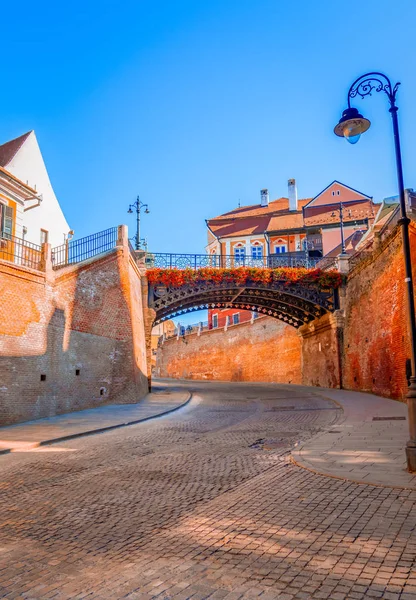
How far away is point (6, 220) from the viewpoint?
75.6 feet

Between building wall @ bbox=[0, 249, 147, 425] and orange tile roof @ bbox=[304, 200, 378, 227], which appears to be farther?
orange tile roof @ bbox=[304, 200, 378, 227]

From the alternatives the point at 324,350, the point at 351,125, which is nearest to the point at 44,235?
the point at 324,350

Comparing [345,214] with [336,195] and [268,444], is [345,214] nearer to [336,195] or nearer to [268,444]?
[336,195]

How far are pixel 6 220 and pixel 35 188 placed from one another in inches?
280

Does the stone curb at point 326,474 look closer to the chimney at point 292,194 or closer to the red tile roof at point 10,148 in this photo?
the red tile roof at point 10,148

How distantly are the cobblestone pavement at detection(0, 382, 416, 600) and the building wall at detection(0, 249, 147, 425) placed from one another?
6623 millimetres

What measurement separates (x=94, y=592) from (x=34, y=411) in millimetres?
13767

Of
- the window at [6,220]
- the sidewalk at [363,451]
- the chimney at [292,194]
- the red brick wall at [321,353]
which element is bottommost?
the sidewalk at [363,451]

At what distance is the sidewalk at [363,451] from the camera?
7141 millimetres

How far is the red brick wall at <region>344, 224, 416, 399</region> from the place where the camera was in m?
19.8

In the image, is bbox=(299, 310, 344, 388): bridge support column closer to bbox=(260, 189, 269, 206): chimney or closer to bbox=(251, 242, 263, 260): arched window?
bbox=(251, 242, 263, 260): arched window

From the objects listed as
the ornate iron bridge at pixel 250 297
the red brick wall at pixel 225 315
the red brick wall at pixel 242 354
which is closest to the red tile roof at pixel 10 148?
the ornate iron bridge at pixel 250 297

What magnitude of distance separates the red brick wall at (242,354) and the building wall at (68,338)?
20166 mm

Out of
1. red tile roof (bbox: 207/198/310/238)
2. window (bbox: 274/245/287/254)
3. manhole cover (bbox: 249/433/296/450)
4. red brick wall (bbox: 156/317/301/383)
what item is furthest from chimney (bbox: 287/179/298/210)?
manhole cover (bbox: 249/433/296/450)
